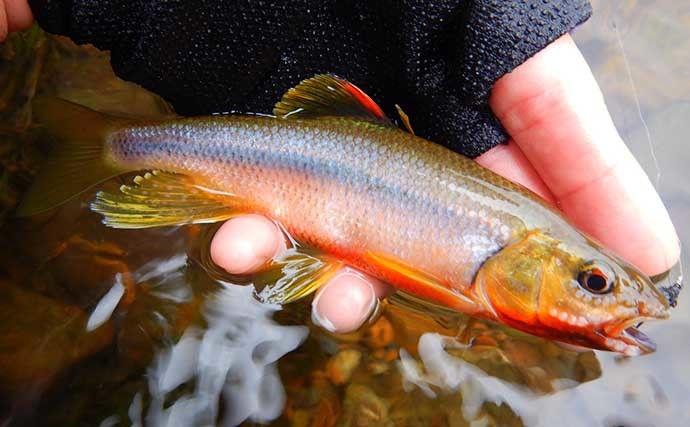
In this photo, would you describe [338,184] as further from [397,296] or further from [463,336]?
[463,336]

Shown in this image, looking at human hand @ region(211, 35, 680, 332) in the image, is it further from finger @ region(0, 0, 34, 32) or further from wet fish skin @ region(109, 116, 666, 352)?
finger @ region(0, 0, 34, 32)

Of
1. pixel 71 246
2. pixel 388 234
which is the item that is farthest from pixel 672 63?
pixel 71 246

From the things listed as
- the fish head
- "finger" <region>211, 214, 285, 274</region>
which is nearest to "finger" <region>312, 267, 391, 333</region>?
"finger" <region>211, 214, 285, 274</region>

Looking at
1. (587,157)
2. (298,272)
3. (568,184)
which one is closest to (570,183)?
(568,184)

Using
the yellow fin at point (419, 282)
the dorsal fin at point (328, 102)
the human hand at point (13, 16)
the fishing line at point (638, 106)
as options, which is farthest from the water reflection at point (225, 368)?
the fishing line at point (638, 106)

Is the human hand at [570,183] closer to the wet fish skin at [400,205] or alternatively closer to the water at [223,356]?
the wet fish skin at [400,205]

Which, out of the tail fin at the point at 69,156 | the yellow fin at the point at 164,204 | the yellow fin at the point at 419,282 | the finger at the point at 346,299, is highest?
the tail fin at the point at 69,156

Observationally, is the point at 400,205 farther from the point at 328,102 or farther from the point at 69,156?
the point at 69,156
